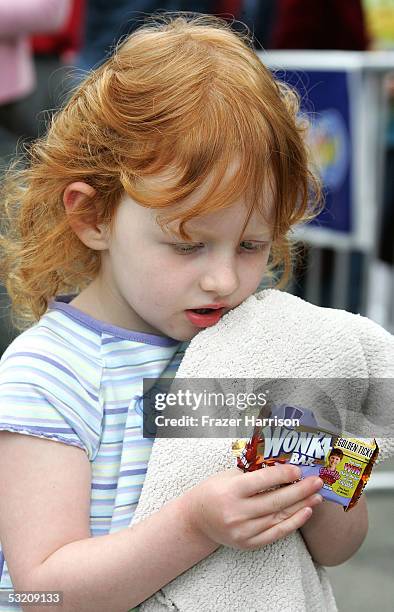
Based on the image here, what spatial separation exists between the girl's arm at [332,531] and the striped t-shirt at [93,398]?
24 centimetres

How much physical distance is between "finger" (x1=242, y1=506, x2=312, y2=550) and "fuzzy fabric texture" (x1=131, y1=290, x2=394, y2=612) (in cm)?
6

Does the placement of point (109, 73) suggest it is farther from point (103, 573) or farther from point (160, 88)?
point (103, 573)

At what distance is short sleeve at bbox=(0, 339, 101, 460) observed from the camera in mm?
1363

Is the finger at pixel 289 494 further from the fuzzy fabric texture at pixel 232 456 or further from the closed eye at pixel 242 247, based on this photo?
the closed eye at pixel 242 247

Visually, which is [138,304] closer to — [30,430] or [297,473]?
[30,430]

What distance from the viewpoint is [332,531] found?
146 cm

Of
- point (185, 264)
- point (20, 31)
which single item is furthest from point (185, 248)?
point (20, 31)

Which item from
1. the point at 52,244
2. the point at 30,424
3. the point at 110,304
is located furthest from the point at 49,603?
the point at 52,244

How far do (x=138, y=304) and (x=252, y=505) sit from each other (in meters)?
0.34

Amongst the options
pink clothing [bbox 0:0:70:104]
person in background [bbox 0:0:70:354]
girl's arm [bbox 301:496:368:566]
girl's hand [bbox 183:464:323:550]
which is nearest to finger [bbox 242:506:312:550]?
girl's hand [bbox 183:464:323:550]

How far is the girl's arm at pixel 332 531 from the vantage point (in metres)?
1.45

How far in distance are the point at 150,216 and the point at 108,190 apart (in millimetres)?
103

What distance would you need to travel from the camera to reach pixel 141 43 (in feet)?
5.03

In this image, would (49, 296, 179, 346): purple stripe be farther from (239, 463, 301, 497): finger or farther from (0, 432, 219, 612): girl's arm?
(239, 463, 301, 497): finger
